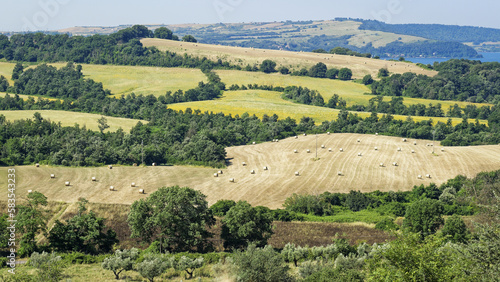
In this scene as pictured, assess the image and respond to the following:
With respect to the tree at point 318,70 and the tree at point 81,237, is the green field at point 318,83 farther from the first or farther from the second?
the tree at point 81,237

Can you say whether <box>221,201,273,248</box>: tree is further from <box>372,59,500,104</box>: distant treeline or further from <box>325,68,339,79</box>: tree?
<box>325,68,339,79</box>: tree

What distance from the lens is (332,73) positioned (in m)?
192

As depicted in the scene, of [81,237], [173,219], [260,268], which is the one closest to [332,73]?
[173,219]

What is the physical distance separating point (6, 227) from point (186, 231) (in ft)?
56.8

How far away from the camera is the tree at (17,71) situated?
172 meters

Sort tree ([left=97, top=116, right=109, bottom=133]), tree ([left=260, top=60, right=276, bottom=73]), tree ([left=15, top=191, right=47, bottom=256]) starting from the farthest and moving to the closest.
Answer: tree ([left=260, top=60, right=276, bottom=73])
tree ([left=97, top=116, right=109, bottom=133])
tree ([left=15, top=191, right=47, bottom=256])

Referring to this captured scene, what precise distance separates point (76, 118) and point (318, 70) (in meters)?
96.7

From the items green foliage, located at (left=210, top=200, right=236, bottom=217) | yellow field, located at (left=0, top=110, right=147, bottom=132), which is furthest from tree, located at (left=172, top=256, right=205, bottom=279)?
yellow field, located at (left=0, top=110, right=147, bottom=132)

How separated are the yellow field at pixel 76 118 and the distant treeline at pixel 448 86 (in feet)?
278

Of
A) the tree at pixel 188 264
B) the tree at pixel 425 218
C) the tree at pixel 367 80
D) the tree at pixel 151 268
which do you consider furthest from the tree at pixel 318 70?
the tree at pixel 151 268

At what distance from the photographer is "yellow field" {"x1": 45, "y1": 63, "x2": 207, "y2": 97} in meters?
166

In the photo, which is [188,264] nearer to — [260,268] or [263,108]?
[260,268]

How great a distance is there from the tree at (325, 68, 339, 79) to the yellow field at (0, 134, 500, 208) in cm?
9099

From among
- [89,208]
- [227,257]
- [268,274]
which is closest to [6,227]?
[89,208]
